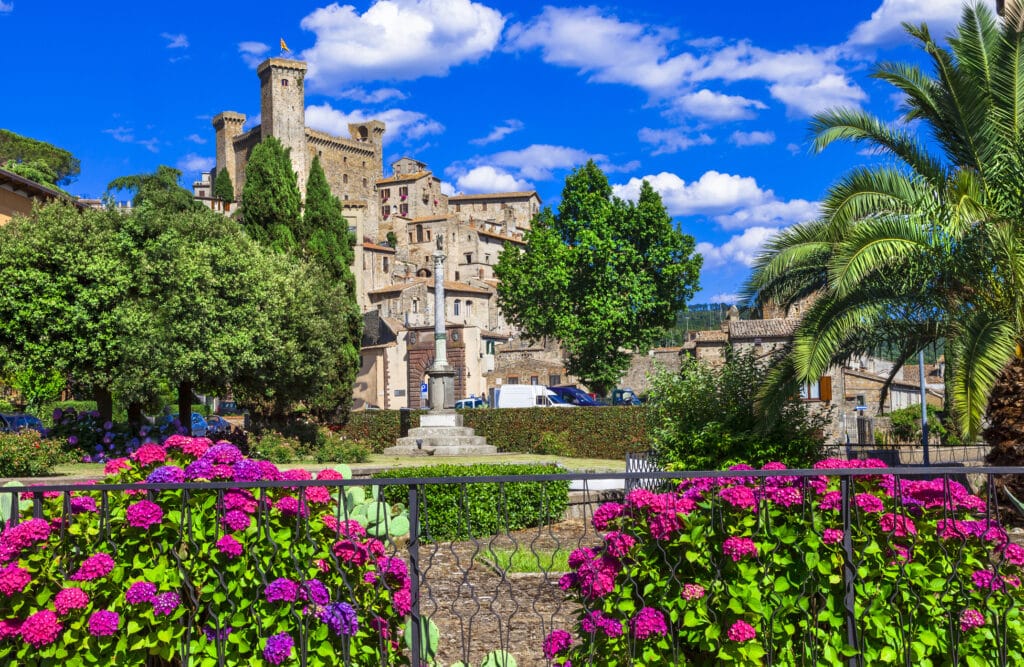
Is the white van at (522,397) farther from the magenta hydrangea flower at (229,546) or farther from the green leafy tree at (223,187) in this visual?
the green leafy tree at (223,187)

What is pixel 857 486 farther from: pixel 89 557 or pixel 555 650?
pixel 89 557

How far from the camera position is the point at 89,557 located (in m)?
4.57

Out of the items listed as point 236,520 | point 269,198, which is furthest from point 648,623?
point 269,198

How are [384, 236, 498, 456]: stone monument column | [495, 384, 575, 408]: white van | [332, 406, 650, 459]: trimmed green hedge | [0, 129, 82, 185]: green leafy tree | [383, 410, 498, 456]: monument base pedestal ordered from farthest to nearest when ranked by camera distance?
[0, 129, 82, 185]: green leafy tree → [495, 384, 575, 408]: white van → [384, 236, 498, 456]: stone monument column → [383, 410, 498, 456]: monument base pedestal → [332, 406, 650, 459]: trimmed green hedge

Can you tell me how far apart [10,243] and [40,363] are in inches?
123

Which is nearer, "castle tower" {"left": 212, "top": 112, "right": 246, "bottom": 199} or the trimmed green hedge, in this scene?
the trimmed green hedge

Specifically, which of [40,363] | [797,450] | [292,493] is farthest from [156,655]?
[40,363]

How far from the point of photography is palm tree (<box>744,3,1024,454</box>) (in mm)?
11320

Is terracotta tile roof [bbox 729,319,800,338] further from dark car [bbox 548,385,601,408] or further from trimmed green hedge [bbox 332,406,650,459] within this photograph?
trimmed green hedge [bbox 332,406,650,459]

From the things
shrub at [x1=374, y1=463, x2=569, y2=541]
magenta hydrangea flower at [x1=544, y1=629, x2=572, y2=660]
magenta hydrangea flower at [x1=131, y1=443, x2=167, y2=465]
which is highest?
magenta hydrangea flower at [x1=131, y1=443, x2=167, y2=465]

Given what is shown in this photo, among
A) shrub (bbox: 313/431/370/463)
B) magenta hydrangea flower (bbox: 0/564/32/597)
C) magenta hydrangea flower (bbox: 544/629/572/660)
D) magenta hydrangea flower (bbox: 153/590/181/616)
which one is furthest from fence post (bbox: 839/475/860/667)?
shrub (bbox: 313/431/370/463)

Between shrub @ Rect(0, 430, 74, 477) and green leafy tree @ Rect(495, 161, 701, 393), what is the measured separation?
29.0 m

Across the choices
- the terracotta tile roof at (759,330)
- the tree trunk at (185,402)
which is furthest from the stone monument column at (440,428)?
the terracotta tile roof at (759,330)

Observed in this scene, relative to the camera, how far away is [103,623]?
432 cm
